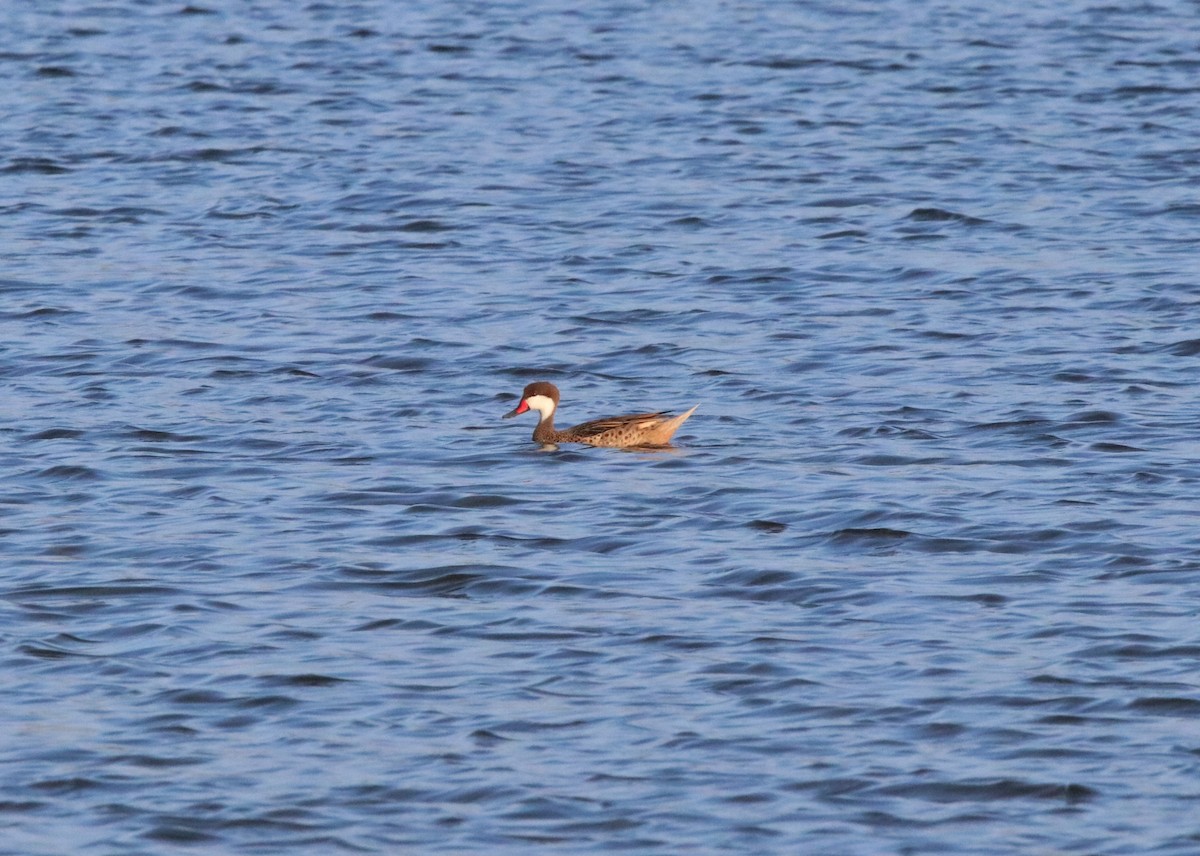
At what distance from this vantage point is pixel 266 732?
10508mm

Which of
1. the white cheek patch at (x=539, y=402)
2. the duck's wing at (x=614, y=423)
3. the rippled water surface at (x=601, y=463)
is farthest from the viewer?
the white cheek patch at (x=539, y=402)

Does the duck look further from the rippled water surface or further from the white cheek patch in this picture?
the rippled water surface

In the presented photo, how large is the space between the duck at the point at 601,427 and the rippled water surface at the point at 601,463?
5.8 inches

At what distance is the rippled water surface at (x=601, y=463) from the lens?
32.9 feet

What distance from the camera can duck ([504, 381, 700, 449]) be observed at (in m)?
15.7

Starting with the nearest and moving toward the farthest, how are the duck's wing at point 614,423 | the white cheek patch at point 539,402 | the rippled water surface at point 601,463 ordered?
the rippled water surface at point 601,463 → the duck's wing at point 614,423 → the white cheek patch at point 539,402

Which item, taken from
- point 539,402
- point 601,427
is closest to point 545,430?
point 539,402

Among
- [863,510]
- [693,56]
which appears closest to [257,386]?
[863,510]

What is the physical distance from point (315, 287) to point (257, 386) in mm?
3531

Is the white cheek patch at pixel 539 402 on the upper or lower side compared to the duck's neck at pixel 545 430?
upper

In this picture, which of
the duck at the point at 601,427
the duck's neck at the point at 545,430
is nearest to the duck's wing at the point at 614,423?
the duck at the point at 601,427

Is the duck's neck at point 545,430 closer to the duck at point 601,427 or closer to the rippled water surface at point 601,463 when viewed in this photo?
the duck at point 601,427

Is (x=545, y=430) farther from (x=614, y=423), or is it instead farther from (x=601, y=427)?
(x=614, y=423)

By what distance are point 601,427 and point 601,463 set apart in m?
0.31
